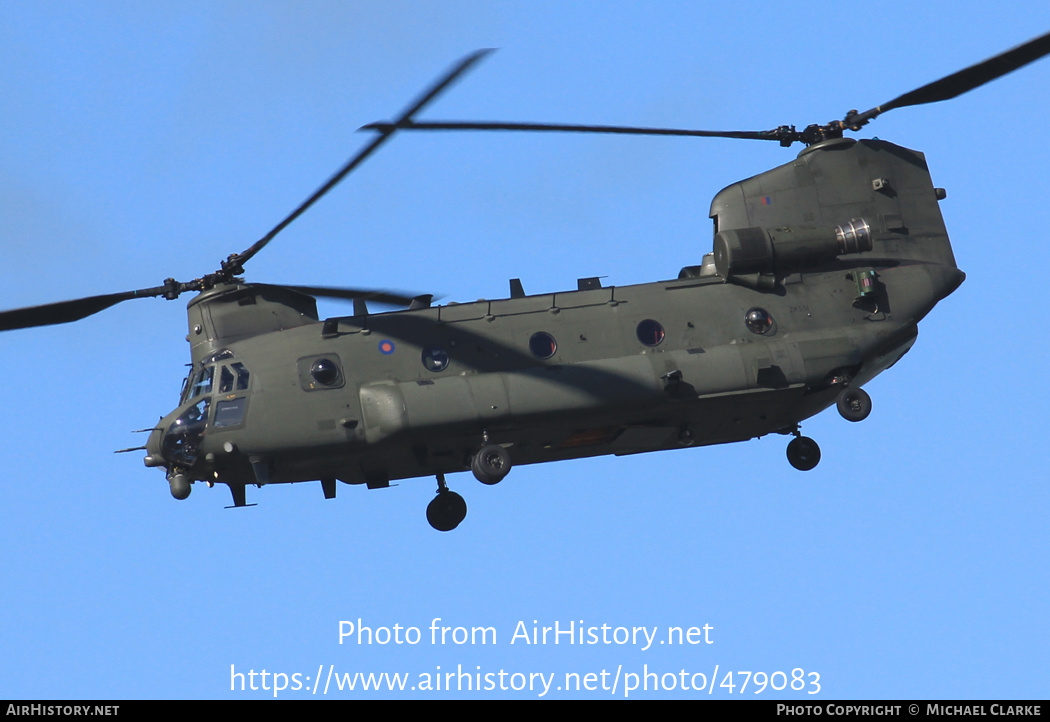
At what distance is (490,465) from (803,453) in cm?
673

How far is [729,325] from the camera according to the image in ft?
103

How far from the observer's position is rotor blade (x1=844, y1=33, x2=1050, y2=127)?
2923 cm

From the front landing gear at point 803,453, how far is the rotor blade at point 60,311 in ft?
42.4

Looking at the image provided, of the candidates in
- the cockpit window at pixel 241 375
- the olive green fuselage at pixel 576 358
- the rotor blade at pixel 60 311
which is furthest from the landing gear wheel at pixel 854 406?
the rotor blade at pixel 60 311

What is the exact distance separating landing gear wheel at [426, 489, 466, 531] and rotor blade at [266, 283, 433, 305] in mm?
3792

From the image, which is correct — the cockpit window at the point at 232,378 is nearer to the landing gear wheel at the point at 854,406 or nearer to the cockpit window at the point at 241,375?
the cockpit window at the point at 241,375

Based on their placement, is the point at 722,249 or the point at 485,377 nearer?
the point at 485,377

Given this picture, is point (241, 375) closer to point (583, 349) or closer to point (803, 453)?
point (583, 349)

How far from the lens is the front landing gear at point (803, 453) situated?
1273 inches

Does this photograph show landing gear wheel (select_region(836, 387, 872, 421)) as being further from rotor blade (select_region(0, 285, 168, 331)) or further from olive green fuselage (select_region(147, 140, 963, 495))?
rotor blade (select_region(0, 285, 168, 331))

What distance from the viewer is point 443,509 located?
31.5 metres
